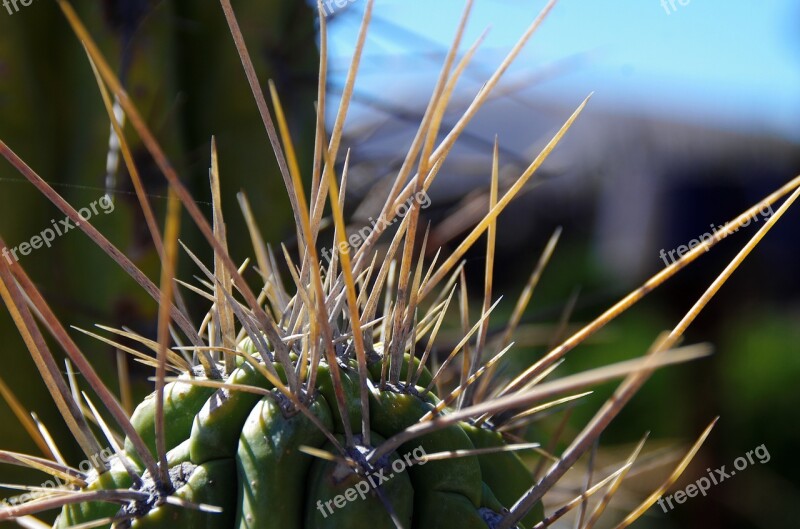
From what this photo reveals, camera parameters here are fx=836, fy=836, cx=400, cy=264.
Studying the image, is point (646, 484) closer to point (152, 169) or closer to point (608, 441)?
point (608, 441)

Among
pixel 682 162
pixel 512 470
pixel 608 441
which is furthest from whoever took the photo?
pixel 682 162

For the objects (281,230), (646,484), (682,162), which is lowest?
(646,484)

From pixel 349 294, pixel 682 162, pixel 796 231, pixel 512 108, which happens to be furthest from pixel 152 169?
pixel 512 108

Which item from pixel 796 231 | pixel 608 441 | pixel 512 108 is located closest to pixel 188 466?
pixel 608 441

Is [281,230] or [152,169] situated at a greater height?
[152,169]

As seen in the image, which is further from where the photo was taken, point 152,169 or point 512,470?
point 152,169

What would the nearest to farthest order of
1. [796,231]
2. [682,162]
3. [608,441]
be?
[608,441] → [796,231] → [682,162]

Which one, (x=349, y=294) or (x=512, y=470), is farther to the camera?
(x=512, y=470)

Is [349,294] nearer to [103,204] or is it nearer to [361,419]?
[361,419]

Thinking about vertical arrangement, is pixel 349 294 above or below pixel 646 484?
above
